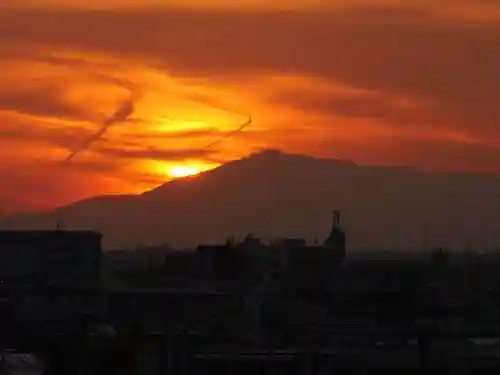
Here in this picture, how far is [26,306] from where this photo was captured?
35.2 m

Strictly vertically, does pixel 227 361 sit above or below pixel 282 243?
below

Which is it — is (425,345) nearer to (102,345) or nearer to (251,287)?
(102,345)

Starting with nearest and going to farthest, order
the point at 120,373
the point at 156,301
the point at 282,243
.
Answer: the point at 120,373 < the point at 156,301 < the point at 282,243

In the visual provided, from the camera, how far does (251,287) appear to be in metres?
44.6

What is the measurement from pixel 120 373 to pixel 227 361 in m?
2.51

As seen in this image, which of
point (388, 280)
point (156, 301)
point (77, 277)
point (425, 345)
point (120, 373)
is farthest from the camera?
point (388, 280)

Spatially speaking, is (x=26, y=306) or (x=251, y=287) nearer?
(x=26, y=306)

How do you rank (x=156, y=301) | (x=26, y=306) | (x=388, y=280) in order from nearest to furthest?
1. (x=26, y=306)
2. (x=156, y=301)
3. (x=388, y=280)

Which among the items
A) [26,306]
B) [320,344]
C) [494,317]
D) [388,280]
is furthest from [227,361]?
[388,280]

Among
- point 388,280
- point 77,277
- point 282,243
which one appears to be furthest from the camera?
point 282,243

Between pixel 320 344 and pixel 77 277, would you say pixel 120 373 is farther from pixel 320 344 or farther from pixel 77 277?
pixel 77 277

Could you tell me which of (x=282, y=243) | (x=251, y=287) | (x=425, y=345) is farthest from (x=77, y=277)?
(x=425, y=345)

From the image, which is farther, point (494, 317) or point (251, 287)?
point (251, 287)

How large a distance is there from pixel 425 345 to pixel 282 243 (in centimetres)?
2497
